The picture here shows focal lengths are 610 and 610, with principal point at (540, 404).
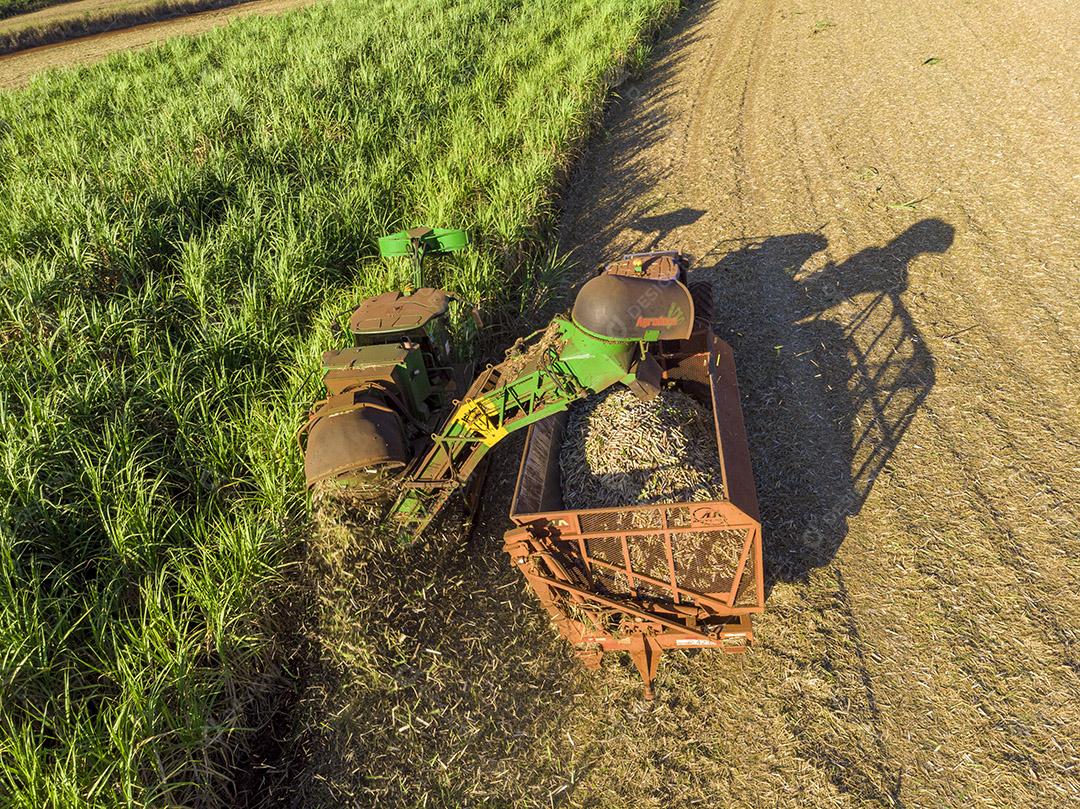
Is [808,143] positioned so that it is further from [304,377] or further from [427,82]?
[304,377]

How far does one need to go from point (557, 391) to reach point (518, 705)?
2216 millimetres

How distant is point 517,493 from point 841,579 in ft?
8.60

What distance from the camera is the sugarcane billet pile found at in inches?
190

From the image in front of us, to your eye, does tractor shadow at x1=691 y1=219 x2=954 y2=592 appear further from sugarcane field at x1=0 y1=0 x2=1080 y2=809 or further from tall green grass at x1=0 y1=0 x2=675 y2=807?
tall green grass at x1=0 y1=0 x2=675 y2=807

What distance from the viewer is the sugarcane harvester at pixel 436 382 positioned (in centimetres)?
397

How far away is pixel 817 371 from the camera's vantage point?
660 cm

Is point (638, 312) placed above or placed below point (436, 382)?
above

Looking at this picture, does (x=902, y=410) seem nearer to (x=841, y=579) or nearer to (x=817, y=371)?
(x=817, y=371)

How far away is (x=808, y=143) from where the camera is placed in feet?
36.1

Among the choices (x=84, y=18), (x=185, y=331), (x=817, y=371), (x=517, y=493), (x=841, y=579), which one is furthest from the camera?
(x=84, y=18)

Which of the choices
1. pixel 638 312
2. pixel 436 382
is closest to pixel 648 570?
pixel 638 312

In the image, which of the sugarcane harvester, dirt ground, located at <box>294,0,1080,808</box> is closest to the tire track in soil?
dirt ground, located at <box>294,0,1080,808</box>

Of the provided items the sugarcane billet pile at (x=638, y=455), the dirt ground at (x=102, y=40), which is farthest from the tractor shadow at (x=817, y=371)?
the dirt ground at (x=102, y=40)

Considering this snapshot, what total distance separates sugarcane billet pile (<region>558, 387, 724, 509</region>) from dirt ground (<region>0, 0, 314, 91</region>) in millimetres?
20393
